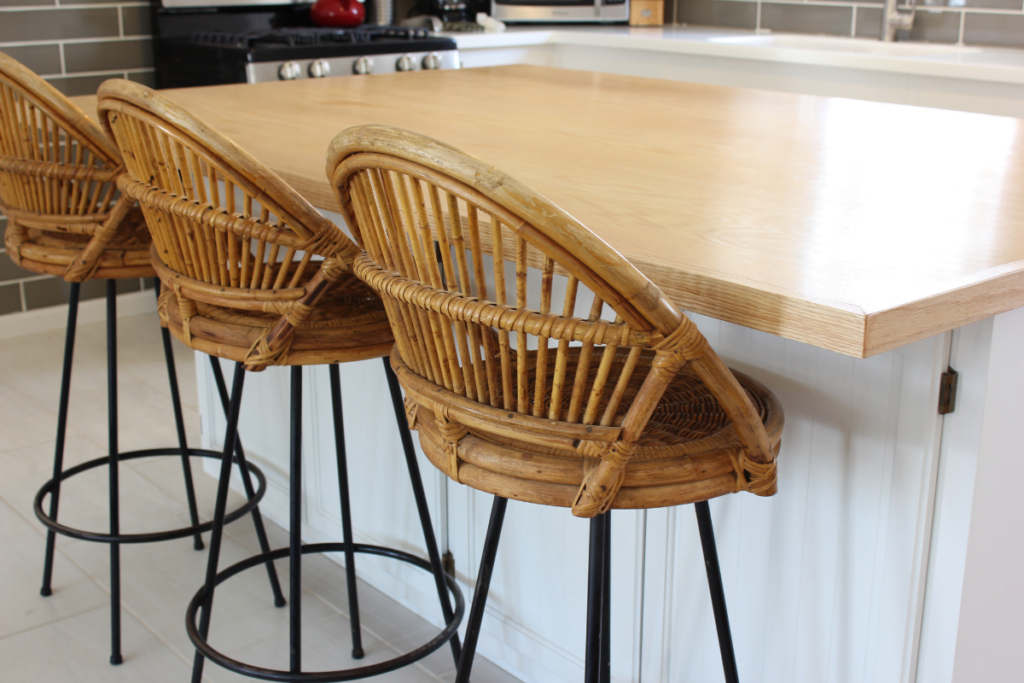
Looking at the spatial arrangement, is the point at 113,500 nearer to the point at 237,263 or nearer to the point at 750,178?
the point at 237,263

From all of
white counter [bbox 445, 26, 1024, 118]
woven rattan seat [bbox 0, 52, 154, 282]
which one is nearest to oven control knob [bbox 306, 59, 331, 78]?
white counter [bbox 445, 26, 1024, 118]

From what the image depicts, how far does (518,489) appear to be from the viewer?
1014mm

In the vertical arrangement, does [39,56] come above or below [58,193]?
above

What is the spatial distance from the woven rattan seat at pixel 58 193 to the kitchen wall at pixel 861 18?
2.93 m

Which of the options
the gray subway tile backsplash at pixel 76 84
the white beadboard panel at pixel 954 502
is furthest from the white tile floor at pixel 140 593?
the gray subway tile backsplash at pixel 76 84

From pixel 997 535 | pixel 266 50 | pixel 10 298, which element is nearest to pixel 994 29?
pixel 266 50

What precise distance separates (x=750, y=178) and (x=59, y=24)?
9.93 feet

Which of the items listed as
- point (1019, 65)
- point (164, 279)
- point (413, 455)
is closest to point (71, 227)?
point (164, 279)

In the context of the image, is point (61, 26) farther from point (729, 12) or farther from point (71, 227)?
point (729, 12)

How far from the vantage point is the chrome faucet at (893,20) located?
11.7 feet

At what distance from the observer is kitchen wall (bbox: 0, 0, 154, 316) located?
11.3ft

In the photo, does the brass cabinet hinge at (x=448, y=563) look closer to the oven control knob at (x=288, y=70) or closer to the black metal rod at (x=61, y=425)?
the black metal rod at (x=61, y=425)

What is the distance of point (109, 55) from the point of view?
3631 millimetres

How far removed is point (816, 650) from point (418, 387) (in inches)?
25.2
